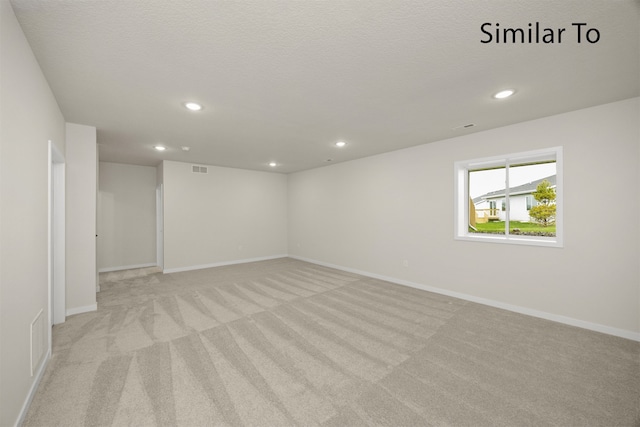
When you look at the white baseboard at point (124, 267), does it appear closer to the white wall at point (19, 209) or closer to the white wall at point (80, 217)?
the white wall at point (80, 217)

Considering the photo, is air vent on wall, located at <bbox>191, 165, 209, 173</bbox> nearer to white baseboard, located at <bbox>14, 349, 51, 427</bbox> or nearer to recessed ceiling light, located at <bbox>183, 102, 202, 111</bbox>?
recessed ceiling light, located at <bbox>183, 102, 202, 111</bbox>

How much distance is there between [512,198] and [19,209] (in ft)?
17.8

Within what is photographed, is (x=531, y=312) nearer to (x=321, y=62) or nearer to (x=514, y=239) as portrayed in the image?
(x=514, y=239)

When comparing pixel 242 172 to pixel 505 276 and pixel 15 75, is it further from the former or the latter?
pixel 505 276

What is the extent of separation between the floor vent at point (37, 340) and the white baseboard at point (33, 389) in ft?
0.31

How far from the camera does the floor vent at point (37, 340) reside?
187 cm

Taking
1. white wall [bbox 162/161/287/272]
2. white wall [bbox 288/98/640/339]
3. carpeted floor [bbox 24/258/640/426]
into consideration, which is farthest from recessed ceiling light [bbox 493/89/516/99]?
white wall [bbox 162/161/287/272]

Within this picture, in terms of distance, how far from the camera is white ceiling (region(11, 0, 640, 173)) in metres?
1.49

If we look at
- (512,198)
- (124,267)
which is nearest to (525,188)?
(512,198)

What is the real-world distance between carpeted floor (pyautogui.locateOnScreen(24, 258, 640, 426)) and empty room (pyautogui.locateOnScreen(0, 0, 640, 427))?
0.02m

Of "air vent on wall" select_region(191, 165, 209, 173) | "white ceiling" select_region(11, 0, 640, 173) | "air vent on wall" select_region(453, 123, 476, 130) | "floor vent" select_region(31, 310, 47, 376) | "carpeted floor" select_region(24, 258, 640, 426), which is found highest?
"air vent on wall" select_region(453, 123, 476, 130)

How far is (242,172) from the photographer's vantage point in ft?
23.3

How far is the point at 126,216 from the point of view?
6266 millimetres

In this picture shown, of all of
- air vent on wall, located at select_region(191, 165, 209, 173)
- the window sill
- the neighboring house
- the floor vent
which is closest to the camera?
the floor vent
